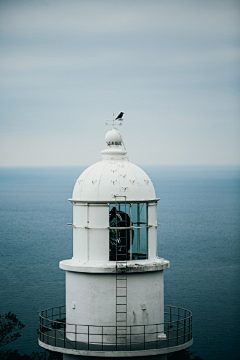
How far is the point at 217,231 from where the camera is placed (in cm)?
10162

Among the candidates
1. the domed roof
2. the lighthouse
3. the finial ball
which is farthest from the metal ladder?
the finial ball

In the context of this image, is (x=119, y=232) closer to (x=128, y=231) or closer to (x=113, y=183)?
(x=128, y=231)

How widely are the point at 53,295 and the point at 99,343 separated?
121 ft

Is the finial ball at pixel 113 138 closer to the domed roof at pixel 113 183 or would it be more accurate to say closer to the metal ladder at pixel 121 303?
the domed roof at pixel 113 183

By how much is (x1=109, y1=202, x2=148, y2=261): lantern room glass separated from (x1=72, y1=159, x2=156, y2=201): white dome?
1.45 ft

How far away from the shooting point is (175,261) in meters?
76.2

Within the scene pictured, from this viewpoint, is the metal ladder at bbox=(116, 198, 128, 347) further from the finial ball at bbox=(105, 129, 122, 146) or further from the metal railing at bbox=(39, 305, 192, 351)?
the finial ball at bbox=(105, 129, 122, 146)

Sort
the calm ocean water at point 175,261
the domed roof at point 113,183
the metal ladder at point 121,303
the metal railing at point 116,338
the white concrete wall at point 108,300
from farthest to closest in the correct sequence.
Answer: the calm ocean water at point 175,261
the domed roof at point 113,183
the white concrete wall at point 108,300
the metal ladder at point 121,303
the metal railing at point 116,338

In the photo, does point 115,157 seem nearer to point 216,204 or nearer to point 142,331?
point 142,331

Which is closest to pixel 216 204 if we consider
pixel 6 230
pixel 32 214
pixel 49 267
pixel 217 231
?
pixel 217 231

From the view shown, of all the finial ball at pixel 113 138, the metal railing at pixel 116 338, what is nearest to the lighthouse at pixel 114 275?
the metal railing at pixel 116 338

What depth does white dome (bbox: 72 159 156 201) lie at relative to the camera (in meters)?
22.6

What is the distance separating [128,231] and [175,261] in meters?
54.4

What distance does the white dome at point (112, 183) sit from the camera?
74.1 feet
